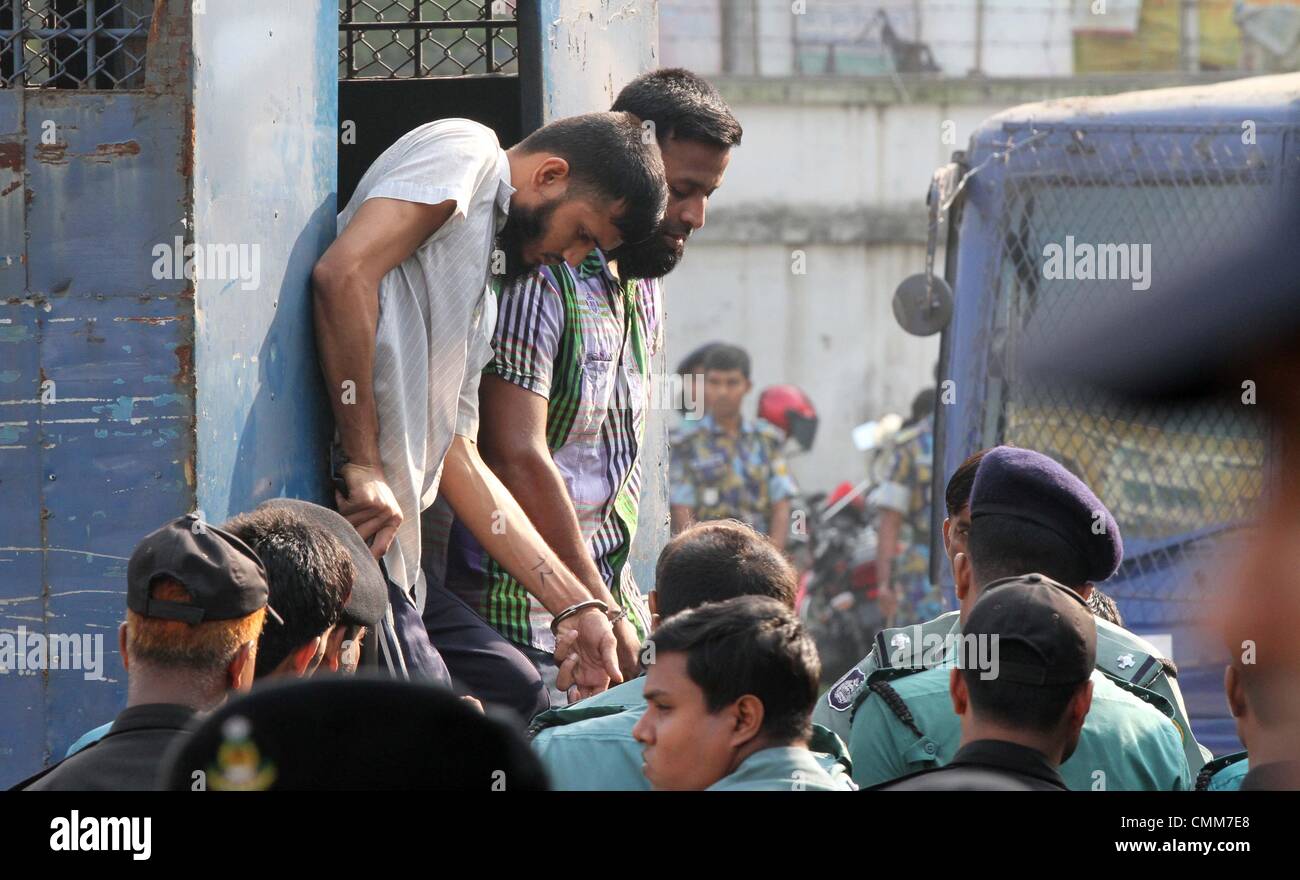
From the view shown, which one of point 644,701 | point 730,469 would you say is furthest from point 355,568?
point 730,469

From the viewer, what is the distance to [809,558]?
438 inches

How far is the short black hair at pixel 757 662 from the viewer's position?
92.1 inches

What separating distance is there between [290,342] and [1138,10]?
14.6m

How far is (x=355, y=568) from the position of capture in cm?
266

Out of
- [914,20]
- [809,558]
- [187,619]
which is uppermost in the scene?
[914,20]

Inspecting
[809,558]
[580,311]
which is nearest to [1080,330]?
[580,311]

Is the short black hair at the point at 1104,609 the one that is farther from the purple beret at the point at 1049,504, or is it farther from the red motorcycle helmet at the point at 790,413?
the red motorcycle helmet at the point at 790,413

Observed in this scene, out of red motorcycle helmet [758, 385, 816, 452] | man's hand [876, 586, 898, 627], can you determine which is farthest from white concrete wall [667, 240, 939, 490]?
man's hand [876, 586, 898, 627]

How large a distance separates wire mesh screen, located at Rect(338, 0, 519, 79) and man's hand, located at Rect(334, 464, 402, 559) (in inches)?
72.4

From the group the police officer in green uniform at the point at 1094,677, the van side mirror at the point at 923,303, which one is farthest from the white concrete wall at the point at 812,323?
the police officer in green uniform at the point at 1094,677

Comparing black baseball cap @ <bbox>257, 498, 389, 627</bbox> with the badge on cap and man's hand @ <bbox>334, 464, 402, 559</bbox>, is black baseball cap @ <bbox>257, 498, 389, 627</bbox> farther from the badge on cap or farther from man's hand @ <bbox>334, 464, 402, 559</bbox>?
the badge on cap
